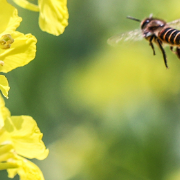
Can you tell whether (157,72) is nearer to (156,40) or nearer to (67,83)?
(67,83)

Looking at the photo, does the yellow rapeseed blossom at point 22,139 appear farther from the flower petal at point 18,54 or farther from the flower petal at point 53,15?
the flower petal at point 53,15

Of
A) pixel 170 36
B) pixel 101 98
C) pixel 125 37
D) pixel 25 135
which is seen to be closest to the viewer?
pixel 25 135

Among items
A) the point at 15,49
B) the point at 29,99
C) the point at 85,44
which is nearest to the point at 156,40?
the point at 15,49

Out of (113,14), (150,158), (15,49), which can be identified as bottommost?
(150,158)

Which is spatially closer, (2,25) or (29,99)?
(2,25)

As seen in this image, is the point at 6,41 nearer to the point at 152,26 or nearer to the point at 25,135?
the point at 25,135

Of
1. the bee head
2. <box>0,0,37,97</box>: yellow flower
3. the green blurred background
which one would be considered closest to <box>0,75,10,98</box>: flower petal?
<box>0,0,37,97</box>: yellow flower

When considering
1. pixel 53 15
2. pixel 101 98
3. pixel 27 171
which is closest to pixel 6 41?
pixel 53 15
